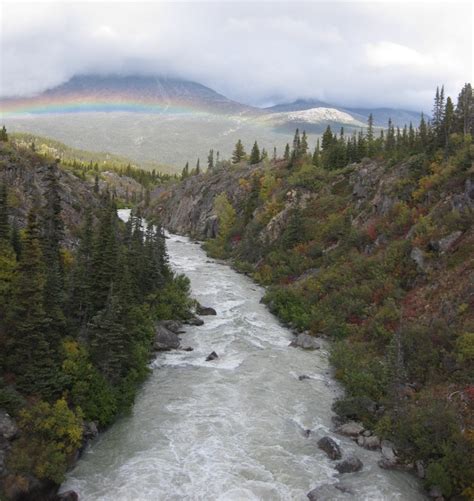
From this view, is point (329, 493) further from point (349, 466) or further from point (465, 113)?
point (465, 113)

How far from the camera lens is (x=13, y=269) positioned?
2969cm

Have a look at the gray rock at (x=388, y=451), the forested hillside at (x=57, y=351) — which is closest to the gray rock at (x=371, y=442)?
the gray rock at (x=388, y=451)

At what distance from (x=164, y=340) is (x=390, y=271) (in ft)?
70.8

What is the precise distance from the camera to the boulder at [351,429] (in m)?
26.4

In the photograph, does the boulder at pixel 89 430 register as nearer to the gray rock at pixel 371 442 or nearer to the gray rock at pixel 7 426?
the gray rock at pixel 7 426

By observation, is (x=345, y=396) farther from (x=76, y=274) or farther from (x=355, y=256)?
(x=355, y=256)

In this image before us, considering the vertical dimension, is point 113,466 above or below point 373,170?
below

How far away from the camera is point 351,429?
87.4 ft

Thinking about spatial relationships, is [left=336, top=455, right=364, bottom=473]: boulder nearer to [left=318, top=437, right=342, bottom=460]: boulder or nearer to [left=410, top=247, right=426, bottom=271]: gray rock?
[left=318, top=437, right=342, bottom=460]: boulder

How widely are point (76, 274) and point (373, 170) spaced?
1947 inches

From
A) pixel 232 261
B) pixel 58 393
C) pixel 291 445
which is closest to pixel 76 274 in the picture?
pixel 58 393

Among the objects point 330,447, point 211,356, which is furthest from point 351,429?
point 211,356

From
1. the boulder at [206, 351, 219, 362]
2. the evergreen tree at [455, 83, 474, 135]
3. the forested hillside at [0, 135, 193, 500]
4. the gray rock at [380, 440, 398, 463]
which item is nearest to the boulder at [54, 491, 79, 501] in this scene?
the forested hillside at [0, 135, 193, 500]

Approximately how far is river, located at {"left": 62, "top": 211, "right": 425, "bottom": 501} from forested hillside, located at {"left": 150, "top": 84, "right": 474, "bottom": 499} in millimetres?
2316
